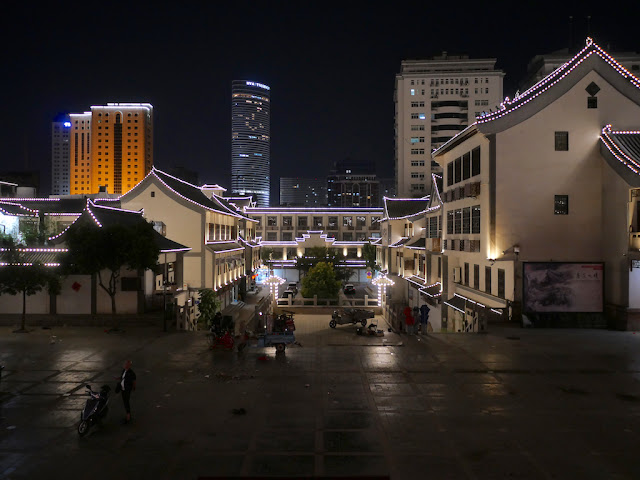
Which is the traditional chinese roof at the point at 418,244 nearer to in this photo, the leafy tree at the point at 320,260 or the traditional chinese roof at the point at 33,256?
the leafy tree at the point at 320,260

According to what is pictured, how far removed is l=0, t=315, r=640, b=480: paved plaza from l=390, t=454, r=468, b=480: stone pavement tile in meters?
0.04

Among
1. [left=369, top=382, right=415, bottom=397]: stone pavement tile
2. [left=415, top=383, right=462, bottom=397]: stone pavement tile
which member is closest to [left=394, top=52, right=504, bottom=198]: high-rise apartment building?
[left=415, top=383, right=462, bottom=397]: stone pavement tile

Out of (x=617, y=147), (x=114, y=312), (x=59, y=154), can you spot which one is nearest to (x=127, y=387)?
(x=114, y=312)

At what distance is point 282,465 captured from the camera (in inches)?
365

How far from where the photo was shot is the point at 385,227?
52.5 metres

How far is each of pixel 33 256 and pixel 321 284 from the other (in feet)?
74.5

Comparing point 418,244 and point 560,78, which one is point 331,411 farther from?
point 418,244

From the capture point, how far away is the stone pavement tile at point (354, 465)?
897 cm

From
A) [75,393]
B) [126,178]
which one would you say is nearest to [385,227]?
[75,393]

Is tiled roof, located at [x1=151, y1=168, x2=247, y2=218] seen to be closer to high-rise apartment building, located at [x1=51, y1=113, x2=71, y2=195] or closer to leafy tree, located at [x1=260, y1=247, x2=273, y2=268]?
leafy tree, located at [x1=260, y1=247, x2=273, y2=268]

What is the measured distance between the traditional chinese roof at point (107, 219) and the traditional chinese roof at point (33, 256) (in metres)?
1.05

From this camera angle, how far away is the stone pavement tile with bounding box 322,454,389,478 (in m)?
8.97

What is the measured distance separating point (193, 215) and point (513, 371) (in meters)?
29.1

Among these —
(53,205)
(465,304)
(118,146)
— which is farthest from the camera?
(118,146)
